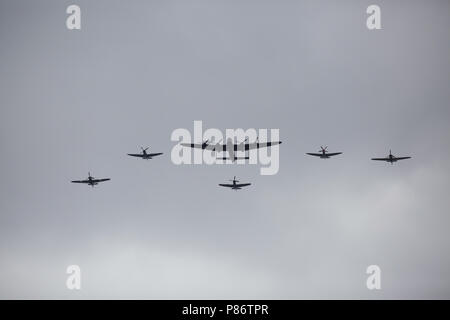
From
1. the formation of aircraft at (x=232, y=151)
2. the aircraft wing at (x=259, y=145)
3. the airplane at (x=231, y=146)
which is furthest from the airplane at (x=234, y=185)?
the aircraft wing at (x=259, y=145)

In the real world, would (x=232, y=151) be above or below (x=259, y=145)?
below

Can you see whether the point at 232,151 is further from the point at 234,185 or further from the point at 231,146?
the point at 234,185

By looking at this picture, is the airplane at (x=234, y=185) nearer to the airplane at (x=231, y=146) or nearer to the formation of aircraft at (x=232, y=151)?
the formation of aircraft at (x=232, y=151)

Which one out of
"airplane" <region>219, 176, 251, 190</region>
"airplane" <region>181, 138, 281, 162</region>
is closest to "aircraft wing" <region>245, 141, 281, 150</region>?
"airplane" <region>181, 138, 281, 162</region>

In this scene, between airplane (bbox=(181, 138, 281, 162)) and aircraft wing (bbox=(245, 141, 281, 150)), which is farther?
aircraft wing (bbox=(245, 141, 281, 150))

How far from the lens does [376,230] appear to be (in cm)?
15600

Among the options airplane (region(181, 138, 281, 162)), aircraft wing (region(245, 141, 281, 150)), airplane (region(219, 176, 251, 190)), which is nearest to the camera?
airplane (region(181, 138, 281, 162))

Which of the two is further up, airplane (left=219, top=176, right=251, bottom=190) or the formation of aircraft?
the formation of aircraft

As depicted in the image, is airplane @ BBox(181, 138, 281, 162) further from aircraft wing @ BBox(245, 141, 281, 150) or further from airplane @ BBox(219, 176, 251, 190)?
airplane @ BBox(219, 176, 251, 190)

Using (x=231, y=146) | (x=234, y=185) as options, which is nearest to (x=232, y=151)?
(x=231, y=146)

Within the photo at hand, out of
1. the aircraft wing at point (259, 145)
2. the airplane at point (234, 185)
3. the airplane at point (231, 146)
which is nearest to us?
the airplane at point (231, 146)
